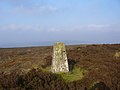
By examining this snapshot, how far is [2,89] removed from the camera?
1647cm

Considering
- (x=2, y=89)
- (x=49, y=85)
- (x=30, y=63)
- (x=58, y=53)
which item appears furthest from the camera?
(x=30, y=63)

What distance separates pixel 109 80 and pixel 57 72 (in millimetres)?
4092

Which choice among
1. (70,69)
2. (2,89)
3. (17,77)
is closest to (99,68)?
(70,69)

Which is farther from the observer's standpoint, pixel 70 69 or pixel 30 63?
pixel 30 63

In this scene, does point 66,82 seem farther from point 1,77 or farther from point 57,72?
point 1,77

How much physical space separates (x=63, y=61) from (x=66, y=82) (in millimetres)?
2624

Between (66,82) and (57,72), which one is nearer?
(66,82)

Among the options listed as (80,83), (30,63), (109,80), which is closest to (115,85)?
(109,80)

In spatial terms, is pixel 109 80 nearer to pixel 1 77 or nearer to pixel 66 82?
pixel 66 82

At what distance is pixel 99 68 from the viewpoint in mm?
22016

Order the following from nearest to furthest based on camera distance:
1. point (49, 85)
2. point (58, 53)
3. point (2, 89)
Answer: point (2, 89), point (49, 85), point (58, 53)

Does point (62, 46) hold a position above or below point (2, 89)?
above

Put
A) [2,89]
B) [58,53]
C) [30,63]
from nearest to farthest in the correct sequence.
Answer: [2,89], [58,53], [30,63]

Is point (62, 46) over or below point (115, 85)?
over
